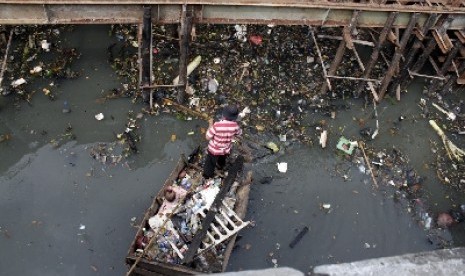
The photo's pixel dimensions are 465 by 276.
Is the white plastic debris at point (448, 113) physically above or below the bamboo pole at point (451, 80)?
below

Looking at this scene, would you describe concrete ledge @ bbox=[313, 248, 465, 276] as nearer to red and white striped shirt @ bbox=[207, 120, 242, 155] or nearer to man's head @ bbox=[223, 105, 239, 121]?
man's head @ bbox=[223, 105, 239, 121]

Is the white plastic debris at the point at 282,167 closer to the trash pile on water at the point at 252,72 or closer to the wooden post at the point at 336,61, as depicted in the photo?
the trash pile on water at the point at 252,72

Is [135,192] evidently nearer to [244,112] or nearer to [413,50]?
[244,112]

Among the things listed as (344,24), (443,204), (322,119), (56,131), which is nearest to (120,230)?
(56,131)

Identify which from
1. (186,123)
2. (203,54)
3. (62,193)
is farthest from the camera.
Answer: (203,54)

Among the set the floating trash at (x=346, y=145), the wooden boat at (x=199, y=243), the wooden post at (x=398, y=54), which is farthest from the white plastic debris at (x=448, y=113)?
the wooden boat at (x=199, y=243)

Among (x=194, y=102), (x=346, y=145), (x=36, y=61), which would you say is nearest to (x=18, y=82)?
(x=36, y=61)

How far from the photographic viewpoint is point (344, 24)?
7.72 m

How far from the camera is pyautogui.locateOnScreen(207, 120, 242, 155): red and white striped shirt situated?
625 cm

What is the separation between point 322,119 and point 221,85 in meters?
2.07

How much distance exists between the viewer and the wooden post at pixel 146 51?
6.88 m

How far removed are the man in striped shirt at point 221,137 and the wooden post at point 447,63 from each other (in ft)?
15.7

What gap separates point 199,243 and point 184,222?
1.87ft

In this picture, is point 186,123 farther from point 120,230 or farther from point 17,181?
point 17,181
